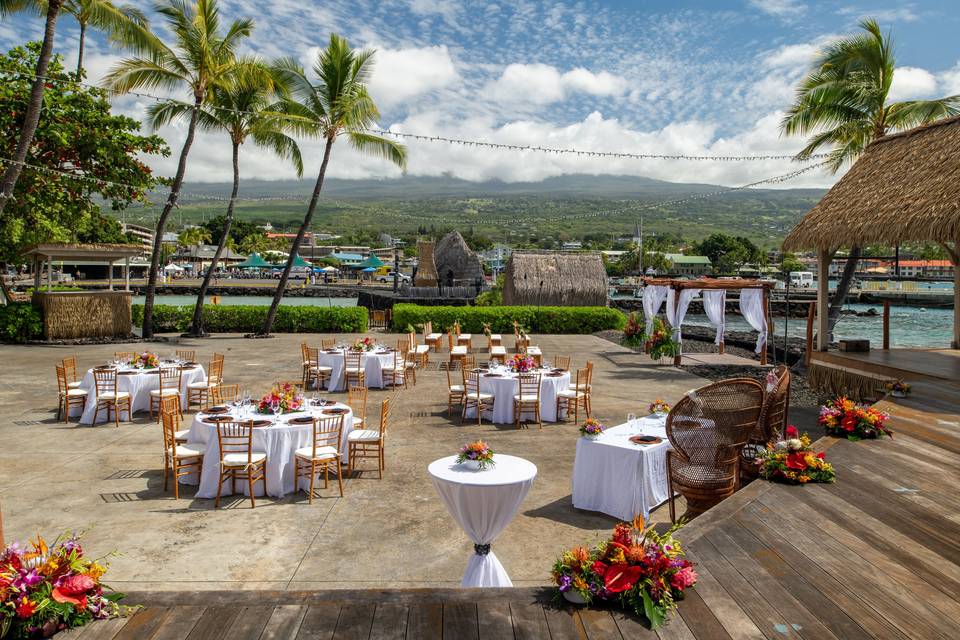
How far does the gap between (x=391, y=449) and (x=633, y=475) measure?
3692 millimetres

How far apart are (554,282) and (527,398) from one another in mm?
20563

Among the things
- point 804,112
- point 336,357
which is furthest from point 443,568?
point 804,112

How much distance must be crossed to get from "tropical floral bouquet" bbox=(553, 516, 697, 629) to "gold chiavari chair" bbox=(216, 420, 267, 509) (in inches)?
164

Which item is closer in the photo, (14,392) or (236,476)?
(236,476)

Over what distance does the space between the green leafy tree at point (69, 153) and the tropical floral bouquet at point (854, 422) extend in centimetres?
1896

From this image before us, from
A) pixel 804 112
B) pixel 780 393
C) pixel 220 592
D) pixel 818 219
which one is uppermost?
pixel 804 112

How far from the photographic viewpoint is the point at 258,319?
24.0 meters

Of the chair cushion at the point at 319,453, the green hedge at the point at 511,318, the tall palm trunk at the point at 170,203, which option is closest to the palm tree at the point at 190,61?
the tall palm trunk at the point at 170,203

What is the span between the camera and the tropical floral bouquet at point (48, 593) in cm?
290

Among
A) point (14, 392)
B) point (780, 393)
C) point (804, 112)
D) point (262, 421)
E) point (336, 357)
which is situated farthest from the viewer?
point (804, 112)

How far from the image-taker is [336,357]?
13.3m

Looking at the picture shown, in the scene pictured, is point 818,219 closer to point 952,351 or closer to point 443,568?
point 952,351

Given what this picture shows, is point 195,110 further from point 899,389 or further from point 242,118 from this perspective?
point 899,389

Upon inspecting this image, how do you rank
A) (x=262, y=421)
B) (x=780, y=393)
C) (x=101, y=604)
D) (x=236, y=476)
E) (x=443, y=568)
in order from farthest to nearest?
(x=262, y=421) < (x=236, y=476) < (x=780, y=393) < (x=443, y=568) < (x=101, y=604)
